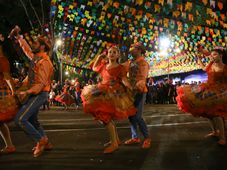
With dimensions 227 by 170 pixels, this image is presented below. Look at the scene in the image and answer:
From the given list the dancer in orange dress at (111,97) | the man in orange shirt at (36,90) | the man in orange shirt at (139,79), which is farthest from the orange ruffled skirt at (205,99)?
the man in orange shirt at (36,90)

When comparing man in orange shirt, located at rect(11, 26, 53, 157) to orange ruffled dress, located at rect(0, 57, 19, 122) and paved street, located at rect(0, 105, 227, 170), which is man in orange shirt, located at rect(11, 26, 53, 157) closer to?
orange ruffled dress, located at rect(0, 57, 19, 122)

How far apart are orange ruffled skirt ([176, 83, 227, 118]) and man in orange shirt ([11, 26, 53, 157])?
9.76ft

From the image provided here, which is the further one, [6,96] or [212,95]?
[212,95]

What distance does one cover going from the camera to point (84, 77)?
81188 millimetres

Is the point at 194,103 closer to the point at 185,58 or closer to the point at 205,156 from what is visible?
the point at 205,156

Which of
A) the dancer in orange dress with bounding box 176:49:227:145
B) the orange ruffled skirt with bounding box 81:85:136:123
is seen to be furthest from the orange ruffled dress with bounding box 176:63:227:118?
the orange ruffled skirt with bounding box 81:85:136:123

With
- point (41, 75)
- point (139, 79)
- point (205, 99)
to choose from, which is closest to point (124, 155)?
point (139, 79)

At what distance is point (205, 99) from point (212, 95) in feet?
0.54

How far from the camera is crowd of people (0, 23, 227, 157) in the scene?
646 cm

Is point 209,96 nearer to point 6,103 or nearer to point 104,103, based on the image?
point 104,103

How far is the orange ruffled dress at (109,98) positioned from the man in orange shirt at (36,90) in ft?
2.47

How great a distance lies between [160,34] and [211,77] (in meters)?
23.2

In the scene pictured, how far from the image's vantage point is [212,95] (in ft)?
24.6

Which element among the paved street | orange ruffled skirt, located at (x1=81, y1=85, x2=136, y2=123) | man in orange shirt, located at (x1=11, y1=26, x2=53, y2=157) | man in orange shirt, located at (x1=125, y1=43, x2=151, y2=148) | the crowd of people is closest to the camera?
the paved street
